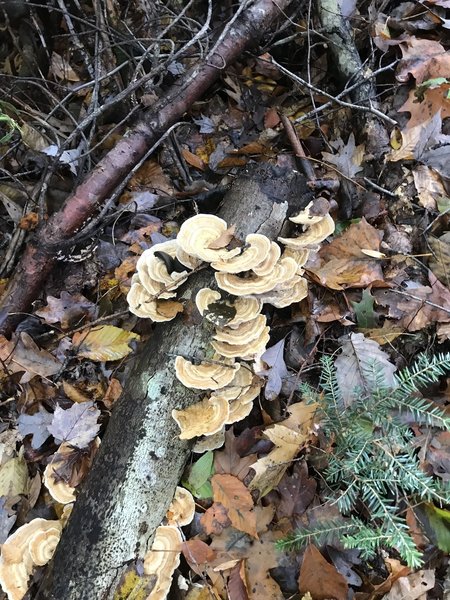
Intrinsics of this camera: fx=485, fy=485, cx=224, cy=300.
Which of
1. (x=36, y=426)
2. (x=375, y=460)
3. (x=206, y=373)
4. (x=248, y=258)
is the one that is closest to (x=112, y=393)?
(x=36, y=426)

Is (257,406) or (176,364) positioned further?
(257,406)

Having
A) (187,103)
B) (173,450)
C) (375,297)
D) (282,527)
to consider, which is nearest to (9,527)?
(173,450)

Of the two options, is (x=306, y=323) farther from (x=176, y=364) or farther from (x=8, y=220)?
(x=8, y=220)

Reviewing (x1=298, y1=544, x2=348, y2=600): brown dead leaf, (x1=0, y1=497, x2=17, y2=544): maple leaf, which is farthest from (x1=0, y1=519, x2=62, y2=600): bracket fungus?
(x1=298, y1=544, x2=348, y2=600): brown dead leaf

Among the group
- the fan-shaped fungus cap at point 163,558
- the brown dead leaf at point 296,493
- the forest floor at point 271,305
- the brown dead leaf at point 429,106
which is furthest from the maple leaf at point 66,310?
the brown dead leaf at point 429,106

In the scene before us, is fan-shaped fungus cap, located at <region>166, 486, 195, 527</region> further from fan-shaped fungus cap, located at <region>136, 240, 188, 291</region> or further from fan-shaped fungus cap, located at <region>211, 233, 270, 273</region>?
fan-shaped fungus cap, located at <region>211, 233, 270, 273</region>

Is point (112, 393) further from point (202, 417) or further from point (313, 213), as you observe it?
point (313, 213)

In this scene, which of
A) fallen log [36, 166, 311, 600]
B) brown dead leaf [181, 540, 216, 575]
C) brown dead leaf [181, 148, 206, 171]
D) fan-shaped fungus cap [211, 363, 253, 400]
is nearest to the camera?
fallen log [36, 166, 311, 600]
